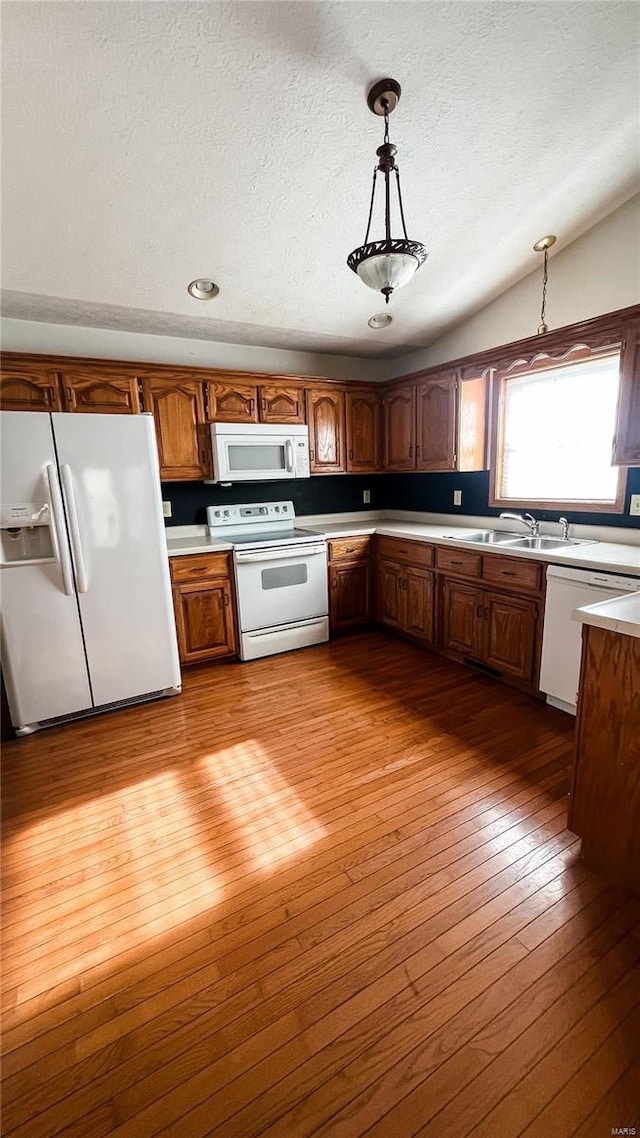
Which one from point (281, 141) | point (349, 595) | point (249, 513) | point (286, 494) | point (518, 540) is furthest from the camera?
point (286, 494)

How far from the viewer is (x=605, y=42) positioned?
1.76m

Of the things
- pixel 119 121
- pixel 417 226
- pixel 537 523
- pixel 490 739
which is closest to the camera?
pixel 119 121

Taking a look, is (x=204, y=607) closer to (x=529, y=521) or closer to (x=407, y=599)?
(x=407, y=599)

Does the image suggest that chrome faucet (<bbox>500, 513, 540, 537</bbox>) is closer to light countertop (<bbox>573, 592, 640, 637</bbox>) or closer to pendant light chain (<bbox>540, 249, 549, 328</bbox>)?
pendant light chain (<bbox>540, 249, 549, 328</bbox>)

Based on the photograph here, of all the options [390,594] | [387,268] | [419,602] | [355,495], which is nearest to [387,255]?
[387,268]

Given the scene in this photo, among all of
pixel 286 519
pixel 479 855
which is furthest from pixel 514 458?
pixel 479 855

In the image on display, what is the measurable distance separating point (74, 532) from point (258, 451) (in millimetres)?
1562

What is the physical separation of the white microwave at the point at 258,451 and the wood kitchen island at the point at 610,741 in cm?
262

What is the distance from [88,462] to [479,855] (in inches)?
103

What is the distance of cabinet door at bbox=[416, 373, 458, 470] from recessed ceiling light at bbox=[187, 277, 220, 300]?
1.75 meters

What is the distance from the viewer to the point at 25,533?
2510mm

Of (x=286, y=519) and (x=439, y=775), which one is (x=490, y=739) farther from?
(x=286, y=519)

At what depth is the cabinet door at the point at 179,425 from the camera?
3234 millimetres

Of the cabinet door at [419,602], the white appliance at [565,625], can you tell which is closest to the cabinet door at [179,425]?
the cabinet door at [419,602]
